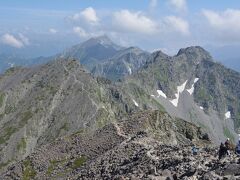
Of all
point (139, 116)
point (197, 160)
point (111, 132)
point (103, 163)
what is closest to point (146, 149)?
point (103, 163)

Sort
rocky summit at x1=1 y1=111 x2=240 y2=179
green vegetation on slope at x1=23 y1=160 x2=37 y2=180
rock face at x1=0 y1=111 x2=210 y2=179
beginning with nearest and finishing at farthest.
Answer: rocky summit at x1=1 y1=111 x2=240 y2=179 → rock face at x1=0 y1=111 x2=210 y2=179 → green vegetation on slope at x1=23 y1=160 x2=37 y2=180

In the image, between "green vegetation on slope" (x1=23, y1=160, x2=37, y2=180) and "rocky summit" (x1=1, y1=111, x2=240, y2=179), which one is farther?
"green vegetation on slope" (x1=23, y1=160, x2=37, y2=180)

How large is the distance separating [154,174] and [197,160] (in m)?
4.75

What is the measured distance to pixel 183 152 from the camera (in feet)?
195

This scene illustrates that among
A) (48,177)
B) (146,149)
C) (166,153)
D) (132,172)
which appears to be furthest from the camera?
(48,177)

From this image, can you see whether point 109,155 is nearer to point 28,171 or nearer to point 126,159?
point 126,159

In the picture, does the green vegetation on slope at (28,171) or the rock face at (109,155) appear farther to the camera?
the green vegetation on slope at (28,171)

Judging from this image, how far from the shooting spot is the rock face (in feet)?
197

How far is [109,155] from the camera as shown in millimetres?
78312

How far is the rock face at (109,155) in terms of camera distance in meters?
60.0

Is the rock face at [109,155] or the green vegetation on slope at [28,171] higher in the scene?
the rock face at [109,155]

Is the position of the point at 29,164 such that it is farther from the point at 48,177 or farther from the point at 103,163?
the point at 103,163

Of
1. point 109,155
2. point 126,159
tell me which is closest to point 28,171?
point 109,155

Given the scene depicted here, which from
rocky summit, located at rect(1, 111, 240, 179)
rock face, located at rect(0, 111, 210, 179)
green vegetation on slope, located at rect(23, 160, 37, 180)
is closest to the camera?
rocky summit, located at rect(1, 111, 240, 179)
